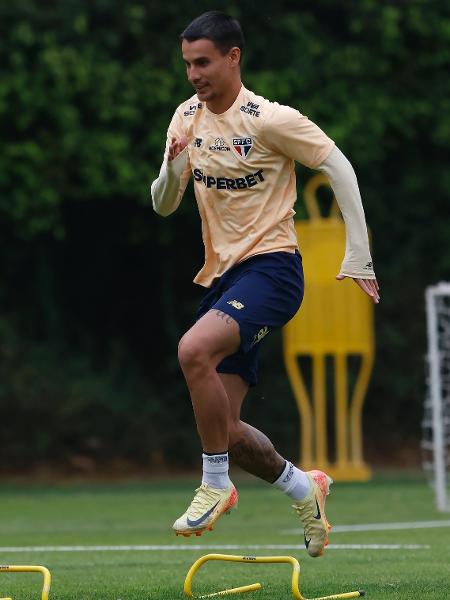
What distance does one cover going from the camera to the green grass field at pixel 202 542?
688cm

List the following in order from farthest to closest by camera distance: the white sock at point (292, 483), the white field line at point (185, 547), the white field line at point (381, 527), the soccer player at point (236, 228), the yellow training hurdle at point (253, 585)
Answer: the white field line at point (381, 527), the white field line at point (185, 547), the white sock at point (292, 483), the soccer player at point (236, 228), the yellow training hurdle at point (253, 585)

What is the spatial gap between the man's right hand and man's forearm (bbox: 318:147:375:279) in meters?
0.61

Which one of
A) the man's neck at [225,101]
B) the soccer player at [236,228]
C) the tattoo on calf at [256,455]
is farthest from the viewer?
the tattoo on calf at [256,455]

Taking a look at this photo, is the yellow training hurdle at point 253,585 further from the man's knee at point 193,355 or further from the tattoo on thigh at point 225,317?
the tattoo on thigh at point 225,317

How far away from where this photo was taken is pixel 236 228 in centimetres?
678

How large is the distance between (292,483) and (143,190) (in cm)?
975

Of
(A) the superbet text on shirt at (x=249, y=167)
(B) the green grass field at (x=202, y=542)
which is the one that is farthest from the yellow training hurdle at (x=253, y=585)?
(A) the superbet text on shirt at (x=249, y=167)

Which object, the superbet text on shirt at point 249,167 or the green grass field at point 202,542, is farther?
the green grass field at point 202,542

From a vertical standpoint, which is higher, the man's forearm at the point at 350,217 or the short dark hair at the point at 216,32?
the short dark hair at the point at 216,32

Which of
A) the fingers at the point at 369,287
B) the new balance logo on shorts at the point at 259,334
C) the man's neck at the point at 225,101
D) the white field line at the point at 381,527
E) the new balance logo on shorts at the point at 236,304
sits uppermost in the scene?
the man's neck at the point at 225,101

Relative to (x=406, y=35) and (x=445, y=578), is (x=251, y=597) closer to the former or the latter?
(x=445, y=578)

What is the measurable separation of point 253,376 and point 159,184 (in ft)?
3.29

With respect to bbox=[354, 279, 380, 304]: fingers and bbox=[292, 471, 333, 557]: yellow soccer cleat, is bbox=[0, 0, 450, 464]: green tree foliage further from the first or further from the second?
bbox=[354, 279, 380, 304]: fingers

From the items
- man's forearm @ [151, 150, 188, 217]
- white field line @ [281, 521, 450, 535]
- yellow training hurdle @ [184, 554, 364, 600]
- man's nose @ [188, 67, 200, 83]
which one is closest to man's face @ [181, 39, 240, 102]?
man's nose @ [188, 67, 200, 83]
